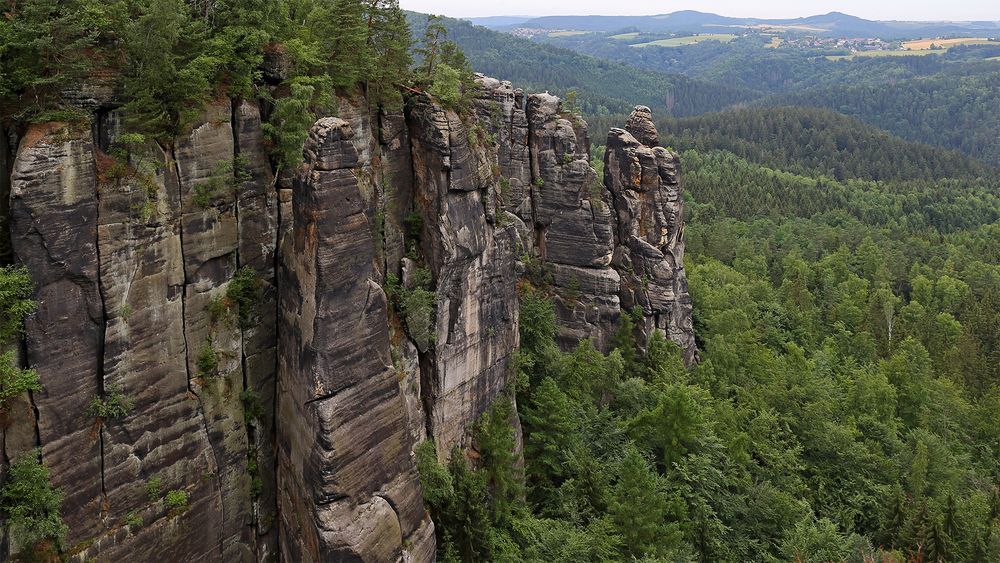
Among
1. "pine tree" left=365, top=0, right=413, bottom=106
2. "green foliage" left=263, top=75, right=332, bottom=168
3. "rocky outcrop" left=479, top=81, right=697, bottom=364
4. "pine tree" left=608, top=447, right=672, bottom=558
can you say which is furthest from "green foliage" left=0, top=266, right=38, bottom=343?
"rocky outcrop" left=479, top=81, right=697, bottom=364

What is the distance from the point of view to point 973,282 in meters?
87.2

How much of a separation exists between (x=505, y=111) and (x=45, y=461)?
3859 cm

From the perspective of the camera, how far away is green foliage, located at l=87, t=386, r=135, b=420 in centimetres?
1905

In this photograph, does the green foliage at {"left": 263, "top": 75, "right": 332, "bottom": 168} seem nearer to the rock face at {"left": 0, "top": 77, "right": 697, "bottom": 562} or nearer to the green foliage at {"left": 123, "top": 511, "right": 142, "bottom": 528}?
the rock face at {"left": 0, "top": 77, "right": 697, "bottom": 562}

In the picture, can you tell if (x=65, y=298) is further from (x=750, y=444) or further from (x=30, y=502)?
→ (x=750, y=444)

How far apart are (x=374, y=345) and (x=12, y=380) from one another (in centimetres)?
1067

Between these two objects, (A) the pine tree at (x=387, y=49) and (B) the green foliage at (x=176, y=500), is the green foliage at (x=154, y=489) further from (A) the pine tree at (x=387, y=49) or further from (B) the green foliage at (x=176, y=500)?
(A) the pine tree at (x=387, y=49)

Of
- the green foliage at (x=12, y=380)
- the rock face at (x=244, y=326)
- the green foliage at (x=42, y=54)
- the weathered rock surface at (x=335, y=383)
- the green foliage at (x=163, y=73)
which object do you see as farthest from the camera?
the weathered rock surface at (x=335, y=383)

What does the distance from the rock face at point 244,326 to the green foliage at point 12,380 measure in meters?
0.37

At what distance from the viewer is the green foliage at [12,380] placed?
1719 centimetres

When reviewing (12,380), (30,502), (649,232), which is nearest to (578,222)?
(649,232)

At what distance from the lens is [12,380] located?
56.7 feet

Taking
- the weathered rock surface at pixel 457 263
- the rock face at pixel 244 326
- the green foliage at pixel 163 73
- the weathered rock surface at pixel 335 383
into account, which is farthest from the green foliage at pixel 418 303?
the green foliage at pixel 163 73

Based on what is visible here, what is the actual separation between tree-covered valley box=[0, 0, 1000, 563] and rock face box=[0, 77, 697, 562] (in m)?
0.10
